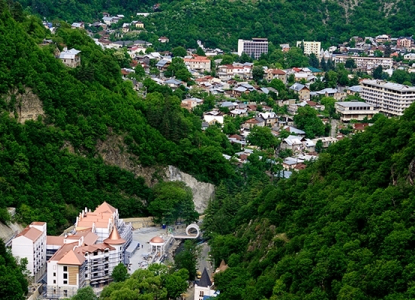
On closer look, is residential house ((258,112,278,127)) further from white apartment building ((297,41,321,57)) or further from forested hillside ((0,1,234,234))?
white apartment building ((297,41,321,57))

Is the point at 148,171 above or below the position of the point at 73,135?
below

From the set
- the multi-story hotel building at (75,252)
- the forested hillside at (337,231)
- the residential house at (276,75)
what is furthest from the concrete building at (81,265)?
the residential house at (276,75)

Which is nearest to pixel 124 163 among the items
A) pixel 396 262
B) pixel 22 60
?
pixel 22 60

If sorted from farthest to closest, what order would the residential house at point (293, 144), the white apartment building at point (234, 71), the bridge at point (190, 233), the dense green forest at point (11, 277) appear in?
1. the white apartment building at point (234, 71)
2. the residential house at point (293, 144)
3. the bridge at point (190, 233)
4. the dense green forest at point (11, 277)

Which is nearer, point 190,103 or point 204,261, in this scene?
point 204,261

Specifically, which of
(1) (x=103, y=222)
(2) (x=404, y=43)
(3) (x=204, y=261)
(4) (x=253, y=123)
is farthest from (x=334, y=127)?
(2) (x=404, y=43)

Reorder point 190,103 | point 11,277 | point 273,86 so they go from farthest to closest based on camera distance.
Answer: point 273,86, point 190,103, point 11,277

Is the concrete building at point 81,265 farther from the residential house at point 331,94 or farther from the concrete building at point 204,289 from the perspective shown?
the residential house at point 331,94

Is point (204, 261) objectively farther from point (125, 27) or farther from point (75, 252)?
point (125, 27)
